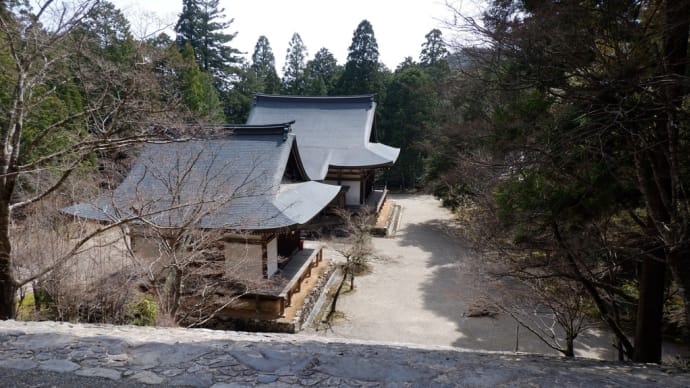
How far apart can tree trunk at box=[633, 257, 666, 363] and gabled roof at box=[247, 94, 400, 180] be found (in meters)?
12.7

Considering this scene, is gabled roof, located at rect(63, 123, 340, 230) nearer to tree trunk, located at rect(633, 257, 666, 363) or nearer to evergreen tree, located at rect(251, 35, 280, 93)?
tree trunk, located at rect(633, 257, 666, 363)

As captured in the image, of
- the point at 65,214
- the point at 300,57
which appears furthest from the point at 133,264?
the point at 300,57

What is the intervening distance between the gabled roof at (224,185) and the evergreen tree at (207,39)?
2533 cm

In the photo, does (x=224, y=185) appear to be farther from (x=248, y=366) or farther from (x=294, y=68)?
(x=294, y=68)

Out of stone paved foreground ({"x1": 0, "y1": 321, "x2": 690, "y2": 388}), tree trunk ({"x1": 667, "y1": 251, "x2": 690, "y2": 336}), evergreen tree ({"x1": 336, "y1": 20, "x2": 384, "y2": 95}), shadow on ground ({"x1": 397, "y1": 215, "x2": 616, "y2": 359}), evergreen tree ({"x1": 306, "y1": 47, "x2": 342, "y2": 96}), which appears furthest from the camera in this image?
evergreen tree ({"x1": 306, "y1": 47, "x2": 342, "y2": 96})

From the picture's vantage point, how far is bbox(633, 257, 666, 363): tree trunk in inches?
174

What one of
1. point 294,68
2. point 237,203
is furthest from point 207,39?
point 237,203

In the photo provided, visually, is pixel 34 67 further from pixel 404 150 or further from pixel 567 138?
pixel 404 150

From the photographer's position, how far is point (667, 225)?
3930mm

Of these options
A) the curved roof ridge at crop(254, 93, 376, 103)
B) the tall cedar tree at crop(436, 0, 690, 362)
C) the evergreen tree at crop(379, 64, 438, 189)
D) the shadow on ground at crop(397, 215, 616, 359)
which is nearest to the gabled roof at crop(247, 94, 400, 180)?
the curved roof ridge at crop(254, 93, 376, 103)

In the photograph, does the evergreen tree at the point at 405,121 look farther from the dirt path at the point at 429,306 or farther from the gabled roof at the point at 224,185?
the gabled roof at the point at 224,185

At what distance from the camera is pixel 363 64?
103 feet

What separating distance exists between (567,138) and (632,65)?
78 centimetres

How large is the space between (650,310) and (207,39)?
35.6 metres
